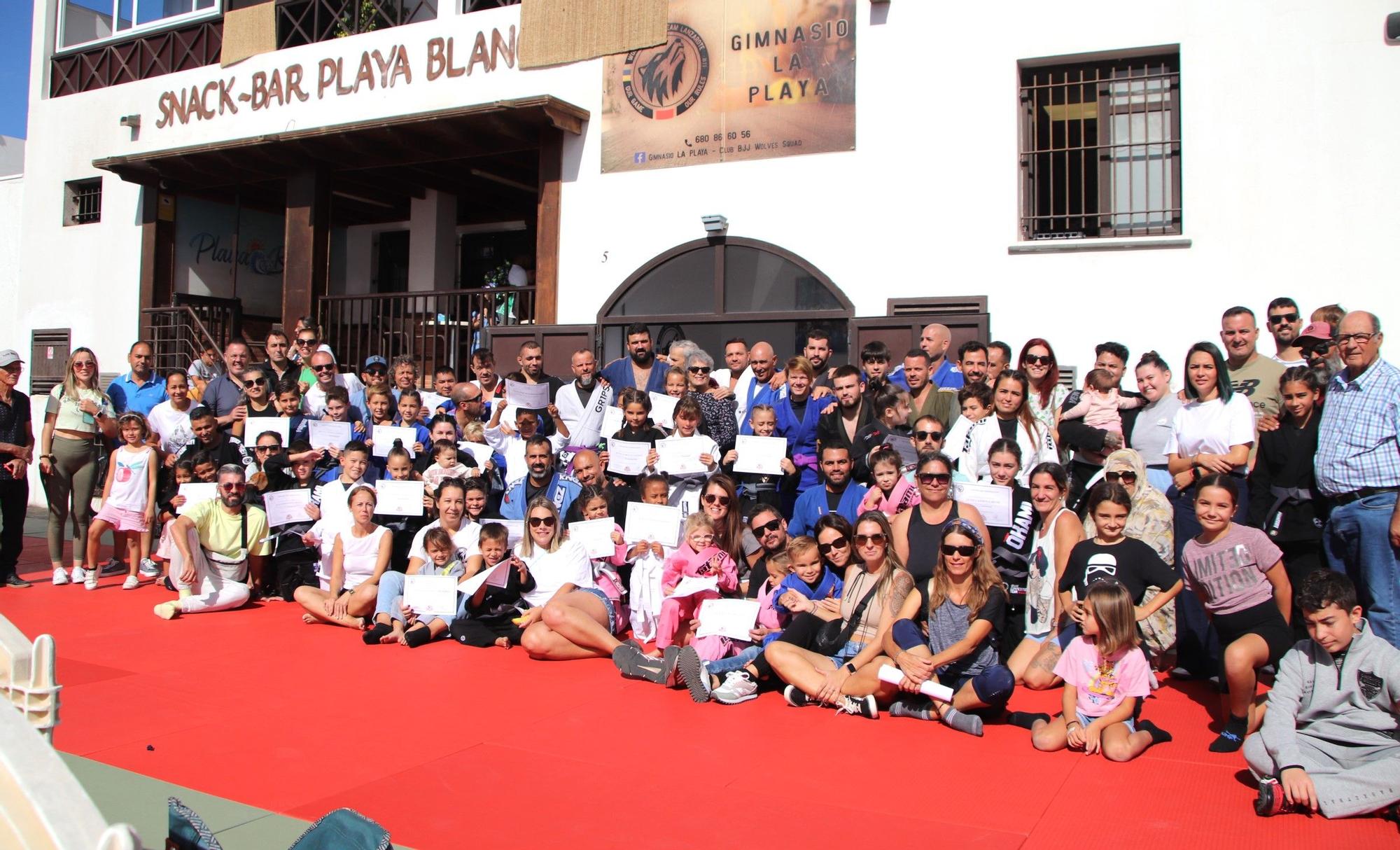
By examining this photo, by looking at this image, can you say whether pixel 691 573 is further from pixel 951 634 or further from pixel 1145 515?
pixel 1145 515

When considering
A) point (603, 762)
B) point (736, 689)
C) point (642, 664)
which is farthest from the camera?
point (642, 664)

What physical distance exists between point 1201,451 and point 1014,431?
114 cm

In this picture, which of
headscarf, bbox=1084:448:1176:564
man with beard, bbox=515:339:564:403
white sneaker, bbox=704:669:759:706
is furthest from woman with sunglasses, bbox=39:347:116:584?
headscarf, bbox=1084:448:1176:564

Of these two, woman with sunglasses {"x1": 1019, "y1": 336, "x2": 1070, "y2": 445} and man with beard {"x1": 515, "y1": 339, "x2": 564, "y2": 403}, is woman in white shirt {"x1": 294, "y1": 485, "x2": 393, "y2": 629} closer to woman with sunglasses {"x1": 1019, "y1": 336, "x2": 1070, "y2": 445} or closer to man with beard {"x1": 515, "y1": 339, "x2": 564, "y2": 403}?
man with beard {"x1": 515, "y1": 339, "x2": 564, "y2": 403}

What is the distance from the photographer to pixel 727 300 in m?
11.0

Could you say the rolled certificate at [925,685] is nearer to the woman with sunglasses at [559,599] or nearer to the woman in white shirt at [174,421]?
the woman with sunglasses at [559,599]

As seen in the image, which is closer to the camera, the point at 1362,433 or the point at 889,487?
the point at 1362,433

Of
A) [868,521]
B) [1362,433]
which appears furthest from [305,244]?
[1362,433]

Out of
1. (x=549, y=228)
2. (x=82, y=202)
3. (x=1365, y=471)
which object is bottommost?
(x=1365, y=471)

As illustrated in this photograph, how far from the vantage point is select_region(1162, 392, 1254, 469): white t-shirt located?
611 centimetres

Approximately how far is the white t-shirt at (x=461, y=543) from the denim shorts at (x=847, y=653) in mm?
3052

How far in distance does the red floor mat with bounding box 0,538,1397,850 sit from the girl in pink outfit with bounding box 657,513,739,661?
55 centimetres

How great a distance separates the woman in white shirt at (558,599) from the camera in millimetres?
6859

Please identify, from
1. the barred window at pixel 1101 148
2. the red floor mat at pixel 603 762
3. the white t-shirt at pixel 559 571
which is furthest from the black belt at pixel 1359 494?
the white t-shirt at pixel 559 571
